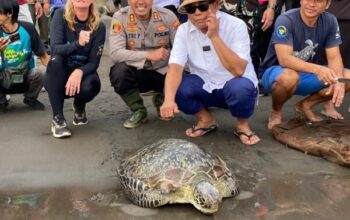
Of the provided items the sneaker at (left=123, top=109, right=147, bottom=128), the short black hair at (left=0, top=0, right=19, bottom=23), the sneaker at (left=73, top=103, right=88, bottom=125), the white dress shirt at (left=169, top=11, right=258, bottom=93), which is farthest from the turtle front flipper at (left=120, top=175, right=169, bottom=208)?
the short black hair at (left=0, top=0, right=19, bottom=23)

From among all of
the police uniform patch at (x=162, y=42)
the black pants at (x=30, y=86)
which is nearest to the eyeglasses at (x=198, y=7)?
the police uniform patch at (x=162, y=42)

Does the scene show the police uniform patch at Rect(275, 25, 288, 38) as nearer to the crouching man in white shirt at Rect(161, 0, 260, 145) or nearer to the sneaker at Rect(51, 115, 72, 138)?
Result: the crouching man in white shirt at Rect(161, 0, 260, 145)

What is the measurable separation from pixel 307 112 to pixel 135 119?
1.55 meters

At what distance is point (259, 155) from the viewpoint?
3.70 meters

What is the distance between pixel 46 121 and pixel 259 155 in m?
2.08

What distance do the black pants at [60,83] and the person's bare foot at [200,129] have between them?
3.01ft

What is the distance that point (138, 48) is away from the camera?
4277mm

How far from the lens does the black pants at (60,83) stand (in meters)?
4.07

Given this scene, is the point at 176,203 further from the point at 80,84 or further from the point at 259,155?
the point at 80,84

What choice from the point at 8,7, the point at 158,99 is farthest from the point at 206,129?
the point at 8,7

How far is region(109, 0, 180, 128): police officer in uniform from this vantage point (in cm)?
416

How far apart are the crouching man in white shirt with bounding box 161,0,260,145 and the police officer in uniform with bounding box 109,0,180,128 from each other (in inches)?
12.7

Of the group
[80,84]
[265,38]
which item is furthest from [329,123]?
[80,84]

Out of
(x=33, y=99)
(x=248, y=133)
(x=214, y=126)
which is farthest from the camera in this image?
(x=33, y=99)
